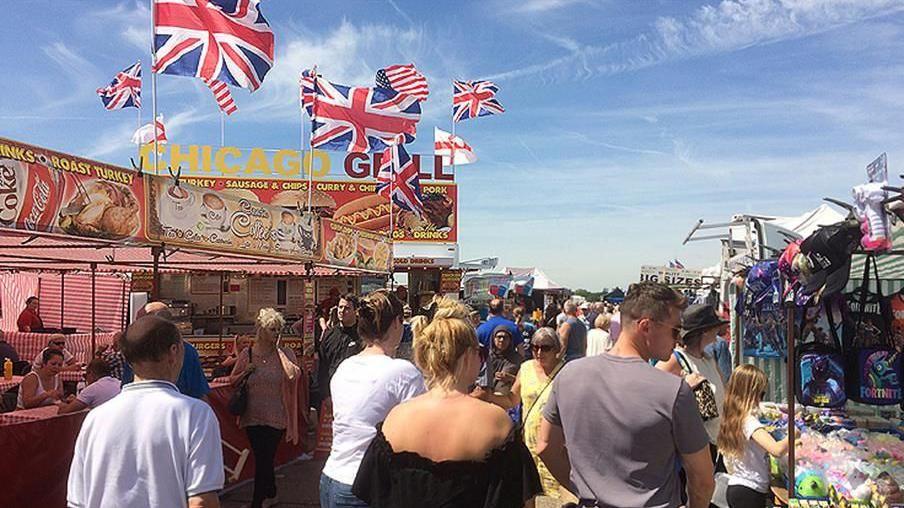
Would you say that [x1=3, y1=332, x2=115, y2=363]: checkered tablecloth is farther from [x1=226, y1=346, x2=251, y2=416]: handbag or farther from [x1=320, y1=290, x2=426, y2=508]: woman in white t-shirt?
[x1=320, y1=290, x2=426, y2=508]: woman in white t-shirt

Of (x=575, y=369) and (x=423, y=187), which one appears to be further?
(x=423, y=187)

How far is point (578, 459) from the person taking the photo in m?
3.02

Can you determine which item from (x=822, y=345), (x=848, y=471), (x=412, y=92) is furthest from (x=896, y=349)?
(x=412, y=92)

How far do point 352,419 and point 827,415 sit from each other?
3.34 m

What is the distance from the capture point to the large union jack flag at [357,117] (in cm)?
1316

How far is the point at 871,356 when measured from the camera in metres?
4.60

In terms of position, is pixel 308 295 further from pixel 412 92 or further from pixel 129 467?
pixel 129 467

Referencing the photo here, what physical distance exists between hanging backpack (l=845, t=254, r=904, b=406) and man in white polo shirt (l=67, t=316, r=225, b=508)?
3894 mm

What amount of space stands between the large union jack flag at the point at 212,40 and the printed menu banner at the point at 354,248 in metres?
2.78

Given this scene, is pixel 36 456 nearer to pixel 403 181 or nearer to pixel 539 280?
pixel 403 181

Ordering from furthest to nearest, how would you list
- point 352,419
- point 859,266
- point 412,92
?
point 412,92 → point 859,266 → point 352,419

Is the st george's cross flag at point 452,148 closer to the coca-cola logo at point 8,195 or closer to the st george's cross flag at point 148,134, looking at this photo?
the st george's cross flag at point 148,134

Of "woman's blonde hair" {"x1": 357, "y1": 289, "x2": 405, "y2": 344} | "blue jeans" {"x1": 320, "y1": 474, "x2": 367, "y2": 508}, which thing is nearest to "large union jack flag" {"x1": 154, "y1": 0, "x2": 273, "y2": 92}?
"woman's blonde hair" {"x1": 357, "y1": 289, "x2": 405, "y2": 344}

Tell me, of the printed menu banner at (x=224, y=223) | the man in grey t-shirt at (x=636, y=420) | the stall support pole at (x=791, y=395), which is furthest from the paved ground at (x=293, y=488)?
the man in grey t-shirt at (x=636, y=420)
